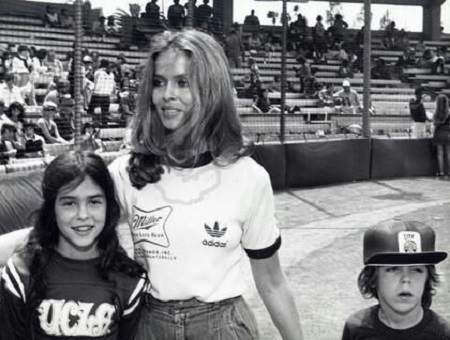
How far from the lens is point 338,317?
4.46m

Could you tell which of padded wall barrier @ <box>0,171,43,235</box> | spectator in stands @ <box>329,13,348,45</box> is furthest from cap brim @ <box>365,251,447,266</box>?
spectator in stands @ <box>329,13,348,45</box>

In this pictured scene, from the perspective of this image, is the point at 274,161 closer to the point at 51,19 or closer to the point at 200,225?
the point at 200,225

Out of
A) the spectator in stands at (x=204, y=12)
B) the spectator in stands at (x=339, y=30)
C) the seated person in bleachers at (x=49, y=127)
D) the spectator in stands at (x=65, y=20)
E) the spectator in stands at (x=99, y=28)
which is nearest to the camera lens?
the seated person in bleachers at (x=49, y=127)

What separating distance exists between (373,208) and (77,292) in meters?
7.28

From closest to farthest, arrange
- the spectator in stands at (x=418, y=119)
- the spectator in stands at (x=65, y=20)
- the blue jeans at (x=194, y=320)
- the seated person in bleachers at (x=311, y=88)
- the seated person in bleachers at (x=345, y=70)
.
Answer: the blue jeans at (x=194, y=320), the spectator in stands at (x=418, y=119), the seated person in bleachers at (x=311, y=88), the spectator in stands at (x=65, y=20), the seated person in bleachers at (x=345, y=70)

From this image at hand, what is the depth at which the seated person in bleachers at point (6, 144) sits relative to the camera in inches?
296

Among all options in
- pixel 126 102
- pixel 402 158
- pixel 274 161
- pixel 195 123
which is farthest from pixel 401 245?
pixel 402 158

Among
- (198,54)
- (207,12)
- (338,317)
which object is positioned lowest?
(338,317)

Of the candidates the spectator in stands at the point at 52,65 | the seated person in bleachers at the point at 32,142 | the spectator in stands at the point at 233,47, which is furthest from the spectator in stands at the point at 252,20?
the seated person in bleachers at the point at 32,142

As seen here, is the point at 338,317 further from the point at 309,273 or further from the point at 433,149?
the point at 433,149

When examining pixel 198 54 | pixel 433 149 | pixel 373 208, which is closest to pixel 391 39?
pixel 433 149

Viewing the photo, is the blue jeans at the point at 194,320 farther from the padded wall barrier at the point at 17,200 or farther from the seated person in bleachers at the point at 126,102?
the seated person in bleachers at the point at 126,102

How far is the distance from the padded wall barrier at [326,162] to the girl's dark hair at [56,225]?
8.41m

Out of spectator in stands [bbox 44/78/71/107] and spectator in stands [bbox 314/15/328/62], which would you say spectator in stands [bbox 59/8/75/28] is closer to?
spectator in stands [bbox 314/15/328/62]
